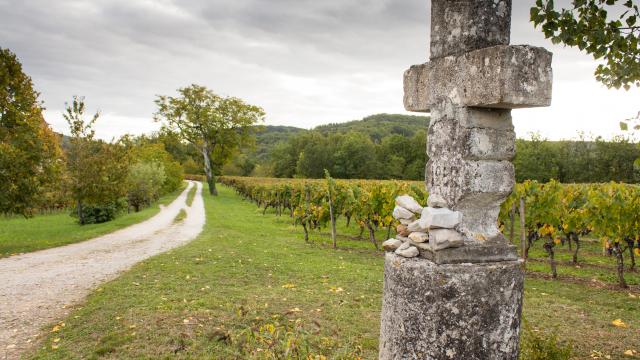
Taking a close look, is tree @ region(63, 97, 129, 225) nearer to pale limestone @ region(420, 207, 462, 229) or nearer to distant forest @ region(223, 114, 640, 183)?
pale limestone @ region(420, 207, 462, 229)

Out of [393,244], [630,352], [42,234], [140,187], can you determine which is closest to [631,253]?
[630,352]

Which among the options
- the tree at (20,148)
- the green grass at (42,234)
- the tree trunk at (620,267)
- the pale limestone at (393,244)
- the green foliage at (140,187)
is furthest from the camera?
the green foliage at (140,187)

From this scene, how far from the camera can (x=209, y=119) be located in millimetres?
46375

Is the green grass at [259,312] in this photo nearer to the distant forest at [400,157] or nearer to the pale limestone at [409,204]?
the pale limestone at [409,204]

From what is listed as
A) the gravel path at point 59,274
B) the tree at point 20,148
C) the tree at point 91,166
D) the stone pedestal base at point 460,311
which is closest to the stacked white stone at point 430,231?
the stone pedestal base at point 460,311

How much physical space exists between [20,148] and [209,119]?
3213cm

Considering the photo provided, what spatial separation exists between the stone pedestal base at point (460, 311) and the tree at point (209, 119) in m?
45.3

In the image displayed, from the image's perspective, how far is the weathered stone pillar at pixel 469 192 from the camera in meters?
2.52

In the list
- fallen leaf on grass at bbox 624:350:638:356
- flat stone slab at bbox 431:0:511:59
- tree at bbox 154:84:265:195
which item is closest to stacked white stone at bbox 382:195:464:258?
flat stone slab at bbox 431:0:511:59

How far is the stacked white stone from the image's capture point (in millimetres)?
2586

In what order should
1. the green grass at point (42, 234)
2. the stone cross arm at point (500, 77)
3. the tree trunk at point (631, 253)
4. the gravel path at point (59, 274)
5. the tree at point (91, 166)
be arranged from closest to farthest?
the stone cross arm at point (500, 77), the gravel path at point (59, 274), the tree trunk at point (631, 253), the green grass at point (42, 234), the tree at point (91, 166)

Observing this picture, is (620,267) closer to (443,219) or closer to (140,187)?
(443,219)

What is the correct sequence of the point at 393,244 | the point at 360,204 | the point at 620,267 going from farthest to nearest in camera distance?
the point at 360,204 < the point at 620,267 < the point at 393,244

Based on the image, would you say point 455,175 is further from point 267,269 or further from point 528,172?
point 528,172
